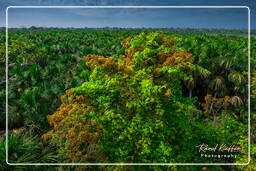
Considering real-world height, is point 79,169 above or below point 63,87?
below

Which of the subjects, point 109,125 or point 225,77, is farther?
point 225,77

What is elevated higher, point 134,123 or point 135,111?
point 135,111

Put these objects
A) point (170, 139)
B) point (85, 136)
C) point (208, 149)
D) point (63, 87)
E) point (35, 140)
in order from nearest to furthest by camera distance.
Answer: point (85, 136), point (170, 139), point (208, 149), point (35, 140), point (63, 87)

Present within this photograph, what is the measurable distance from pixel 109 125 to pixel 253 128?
4944 mm

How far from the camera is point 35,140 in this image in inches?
339

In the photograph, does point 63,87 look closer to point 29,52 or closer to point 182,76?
point 182,76

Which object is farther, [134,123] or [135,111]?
[135,111]

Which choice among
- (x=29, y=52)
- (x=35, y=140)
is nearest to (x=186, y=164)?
(x=35, y=140)

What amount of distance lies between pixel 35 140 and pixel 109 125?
3.33 m

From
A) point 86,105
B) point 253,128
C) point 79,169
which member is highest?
point 86,105

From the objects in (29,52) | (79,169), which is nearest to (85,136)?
(79,169)

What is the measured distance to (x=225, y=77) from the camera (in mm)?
15844

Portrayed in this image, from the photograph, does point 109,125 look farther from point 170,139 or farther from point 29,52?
point 29,52

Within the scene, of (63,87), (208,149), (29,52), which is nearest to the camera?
(208,149)
